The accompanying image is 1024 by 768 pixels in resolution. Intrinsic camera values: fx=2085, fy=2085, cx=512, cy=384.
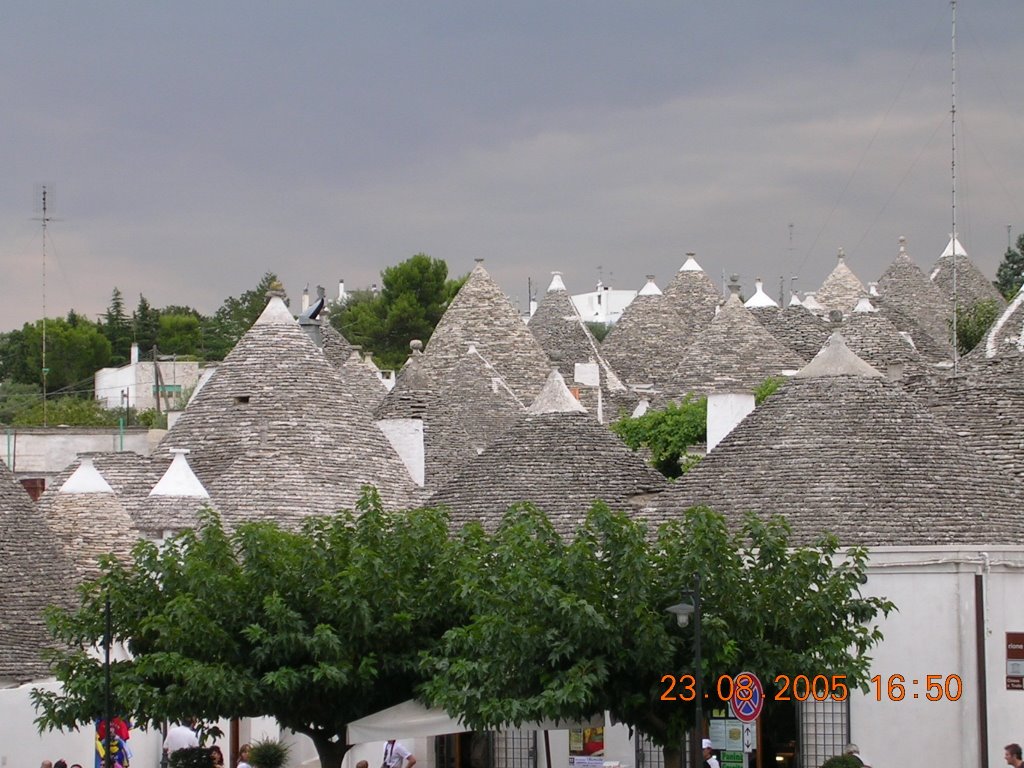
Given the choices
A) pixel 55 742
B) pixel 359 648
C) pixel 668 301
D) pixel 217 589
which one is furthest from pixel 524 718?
pixel 668 301

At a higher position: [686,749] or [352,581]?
[352,581]

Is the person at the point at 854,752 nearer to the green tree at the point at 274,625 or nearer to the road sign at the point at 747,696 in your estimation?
the road sign at the point at 747,696

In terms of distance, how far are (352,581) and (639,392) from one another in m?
32.7

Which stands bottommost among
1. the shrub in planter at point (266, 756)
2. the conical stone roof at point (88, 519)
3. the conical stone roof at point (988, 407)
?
the shrub in planter at point (266, 756)

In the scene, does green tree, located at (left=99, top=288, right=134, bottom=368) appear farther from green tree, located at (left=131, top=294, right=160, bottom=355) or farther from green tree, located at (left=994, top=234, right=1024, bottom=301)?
green tree, located at (left=994, top=234, right=1024, bottom=301)

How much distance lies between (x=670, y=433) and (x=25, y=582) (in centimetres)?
1993

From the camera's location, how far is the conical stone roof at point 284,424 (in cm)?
3294

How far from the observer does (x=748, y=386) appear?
152 ft

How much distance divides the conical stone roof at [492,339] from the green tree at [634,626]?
2668cm

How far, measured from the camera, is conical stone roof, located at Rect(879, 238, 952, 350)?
60594 mm

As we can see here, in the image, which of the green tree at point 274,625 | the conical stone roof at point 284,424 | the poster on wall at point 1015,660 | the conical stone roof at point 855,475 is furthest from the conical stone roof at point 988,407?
the green tree at point 274,625

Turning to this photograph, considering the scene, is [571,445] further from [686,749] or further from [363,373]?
[363,373]

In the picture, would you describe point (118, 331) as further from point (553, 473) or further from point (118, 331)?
point (553, 473)

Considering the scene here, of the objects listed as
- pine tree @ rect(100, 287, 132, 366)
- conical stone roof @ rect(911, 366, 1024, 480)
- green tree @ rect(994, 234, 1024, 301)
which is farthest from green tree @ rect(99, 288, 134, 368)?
conical stone roof @ rect(911, 366, 1024, 480)
